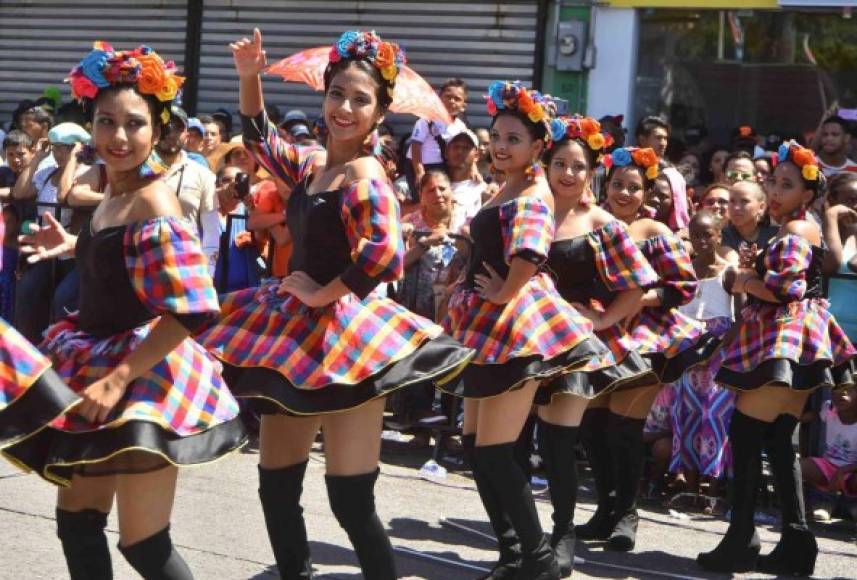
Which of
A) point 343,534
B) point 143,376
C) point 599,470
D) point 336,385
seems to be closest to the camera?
point 143,376

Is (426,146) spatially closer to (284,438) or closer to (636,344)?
(636,344)

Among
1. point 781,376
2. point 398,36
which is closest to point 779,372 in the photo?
point 781,376

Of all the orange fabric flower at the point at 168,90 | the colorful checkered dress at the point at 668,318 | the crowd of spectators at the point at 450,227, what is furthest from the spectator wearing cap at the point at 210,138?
the orange fabric flower at the point at 168,90

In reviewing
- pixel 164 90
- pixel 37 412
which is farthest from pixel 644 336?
pixel 37 412

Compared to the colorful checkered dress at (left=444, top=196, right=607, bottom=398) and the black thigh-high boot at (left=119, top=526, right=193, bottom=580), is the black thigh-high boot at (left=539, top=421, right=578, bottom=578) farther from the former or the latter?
the black thigh-high boot at (left=119, top=526, right=193, bottom=580)

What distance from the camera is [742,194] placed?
823cm

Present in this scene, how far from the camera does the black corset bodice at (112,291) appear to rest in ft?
13.4

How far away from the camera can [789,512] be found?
6422 mm

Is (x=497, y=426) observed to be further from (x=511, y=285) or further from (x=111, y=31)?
(x=111, y=31)

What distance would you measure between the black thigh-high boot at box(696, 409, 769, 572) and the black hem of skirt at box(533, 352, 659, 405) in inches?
19.4

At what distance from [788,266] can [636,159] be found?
105 centimetres

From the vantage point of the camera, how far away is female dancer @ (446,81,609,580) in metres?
5.55

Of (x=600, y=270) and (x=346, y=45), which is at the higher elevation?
(x=346, y=45)

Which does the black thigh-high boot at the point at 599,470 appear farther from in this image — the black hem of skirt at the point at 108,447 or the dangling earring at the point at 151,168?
the dangling earring at the point at 151,168
